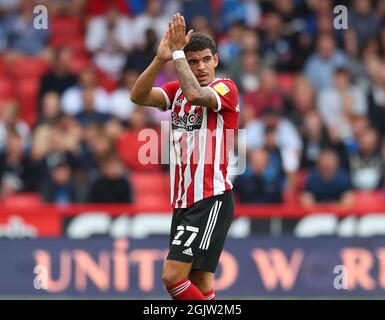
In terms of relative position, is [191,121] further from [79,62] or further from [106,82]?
[79,62]

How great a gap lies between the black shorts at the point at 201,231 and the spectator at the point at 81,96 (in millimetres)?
7415

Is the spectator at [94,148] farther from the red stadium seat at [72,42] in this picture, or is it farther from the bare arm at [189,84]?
the bare arm at [189,84]

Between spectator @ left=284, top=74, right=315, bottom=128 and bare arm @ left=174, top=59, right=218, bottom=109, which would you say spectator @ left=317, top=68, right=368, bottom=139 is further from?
bare arm @ left=174, top=59, right=218, bottom=109

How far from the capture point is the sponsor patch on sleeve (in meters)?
8.12

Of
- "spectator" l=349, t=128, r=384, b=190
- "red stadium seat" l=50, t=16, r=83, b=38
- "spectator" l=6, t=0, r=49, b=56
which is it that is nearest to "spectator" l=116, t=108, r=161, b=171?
"spectator" l=6, t=0, r=49, b=56

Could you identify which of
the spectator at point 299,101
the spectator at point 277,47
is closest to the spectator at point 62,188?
the spectator at point 299,101

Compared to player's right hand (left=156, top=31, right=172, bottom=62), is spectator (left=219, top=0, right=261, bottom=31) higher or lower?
higher

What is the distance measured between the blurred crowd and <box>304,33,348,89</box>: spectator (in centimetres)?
2

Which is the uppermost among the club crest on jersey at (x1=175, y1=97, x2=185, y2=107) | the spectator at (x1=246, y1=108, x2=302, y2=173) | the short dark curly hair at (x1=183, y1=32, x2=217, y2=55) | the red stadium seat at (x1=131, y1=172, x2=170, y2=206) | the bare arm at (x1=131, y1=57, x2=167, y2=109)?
the short dark curly hair at (x1=183, y1=32, x2=217, y2=55)

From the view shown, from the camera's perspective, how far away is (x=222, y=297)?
41.3 feet

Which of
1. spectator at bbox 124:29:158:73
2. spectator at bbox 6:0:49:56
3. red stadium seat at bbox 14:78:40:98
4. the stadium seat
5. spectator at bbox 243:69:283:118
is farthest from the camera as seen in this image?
spectator at bbox 6:0:49:56

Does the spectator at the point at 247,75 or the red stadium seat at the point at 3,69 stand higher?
the red stadium seat at the point at 3,69

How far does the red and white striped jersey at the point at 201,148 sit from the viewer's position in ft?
26.8

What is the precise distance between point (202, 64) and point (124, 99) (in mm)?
7686
